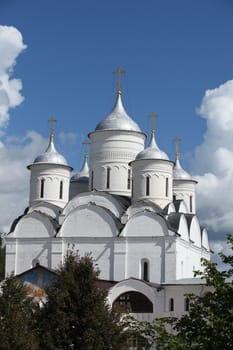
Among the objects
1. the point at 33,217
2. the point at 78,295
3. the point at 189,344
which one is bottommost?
the point at 189,344

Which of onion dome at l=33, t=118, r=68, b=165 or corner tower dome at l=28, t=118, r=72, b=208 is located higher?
onion dome at l=33, t=118, r=68, b=165

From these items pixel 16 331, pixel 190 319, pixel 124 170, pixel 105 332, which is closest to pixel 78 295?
pixel 105 332

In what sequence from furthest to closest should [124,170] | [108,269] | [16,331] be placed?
1. [124,170]
2. [108,269]
3. [16,331]

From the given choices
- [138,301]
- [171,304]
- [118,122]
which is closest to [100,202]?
[118,122]

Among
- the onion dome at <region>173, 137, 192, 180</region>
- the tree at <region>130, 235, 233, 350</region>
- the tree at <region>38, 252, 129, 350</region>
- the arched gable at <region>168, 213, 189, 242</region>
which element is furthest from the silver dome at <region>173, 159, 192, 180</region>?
the tree at <region>130, 235, 233, 350</region>

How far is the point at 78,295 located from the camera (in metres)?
18.0

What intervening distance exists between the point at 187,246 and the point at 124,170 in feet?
19.0

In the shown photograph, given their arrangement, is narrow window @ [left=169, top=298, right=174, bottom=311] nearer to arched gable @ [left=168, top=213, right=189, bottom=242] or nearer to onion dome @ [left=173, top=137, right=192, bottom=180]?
arched gable @ [left=168, top=213, right=189, bottom=242]

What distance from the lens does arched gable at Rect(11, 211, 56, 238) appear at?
1421 inches

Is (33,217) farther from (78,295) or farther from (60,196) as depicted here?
(78,295)

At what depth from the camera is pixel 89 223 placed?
116 feet

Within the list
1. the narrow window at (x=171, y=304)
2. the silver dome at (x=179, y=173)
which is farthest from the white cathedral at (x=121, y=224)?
the silver dome at (x=179, y=173)

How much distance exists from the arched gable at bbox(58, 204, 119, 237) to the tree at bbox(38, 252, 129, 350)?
54.5ft

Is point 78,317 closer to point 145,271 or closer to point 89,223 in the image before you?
point 145,271
